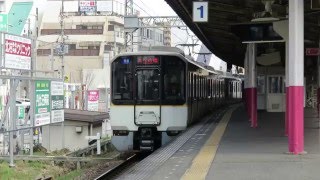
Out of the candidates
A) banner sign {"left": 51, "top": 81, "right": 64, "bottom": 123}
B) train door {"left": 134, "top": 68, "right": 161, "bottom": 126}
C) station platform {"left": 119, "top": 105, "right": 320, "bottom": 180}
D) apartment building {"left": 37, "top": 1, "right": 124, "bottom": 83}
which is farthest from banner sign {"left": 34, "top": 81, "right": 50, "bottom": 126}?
apartment building {"left": 37, "top": 1, "right": 124, "bottom": 83}

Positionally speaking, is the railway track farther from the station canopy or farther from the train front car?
the station canopy

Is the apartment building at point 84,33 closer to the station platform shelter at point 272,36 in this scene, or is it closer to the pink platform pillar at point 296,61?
the station platform shelter at point 272,36

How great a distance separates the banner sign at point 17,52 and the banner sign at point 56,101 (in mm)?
1523

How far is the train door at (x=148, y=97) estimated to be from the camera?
49.2ft

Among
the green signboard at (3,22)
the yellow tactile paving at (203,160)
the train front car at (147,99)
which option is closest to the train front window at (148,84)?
the train front car at (147,99)

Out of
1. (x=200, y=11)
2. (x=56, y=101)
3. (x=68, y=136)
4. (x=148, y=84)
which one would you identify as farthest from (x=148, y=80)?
(x=68, y=136)

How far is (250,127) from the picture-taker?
60.7ft

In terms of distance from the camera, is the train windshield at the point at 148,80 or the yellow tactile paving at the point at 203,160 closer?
the yellow tactile paving at the point at 203,160

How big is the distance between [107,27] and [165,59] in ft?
199

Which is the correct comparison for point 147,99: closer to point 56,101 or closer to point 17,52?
point 56,101

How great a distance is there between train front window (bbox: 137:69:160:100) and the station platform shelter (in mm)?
1925

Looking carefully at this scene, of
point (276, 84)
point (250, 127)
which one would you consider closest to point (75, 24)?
point (276, 84)

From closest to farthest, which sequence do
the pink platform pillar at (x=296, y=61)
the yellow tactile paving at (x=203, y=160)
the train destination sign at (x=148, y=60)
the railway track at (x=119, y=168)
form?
the yellow tactile paving at (x=203, y=160) < the pink platform pillar at (x=296, y=61) < the railway track at (x=119, y=168) < the train destination sign at (x=148, y=60)

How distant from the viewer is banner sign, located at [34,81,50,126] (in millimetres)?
13195
